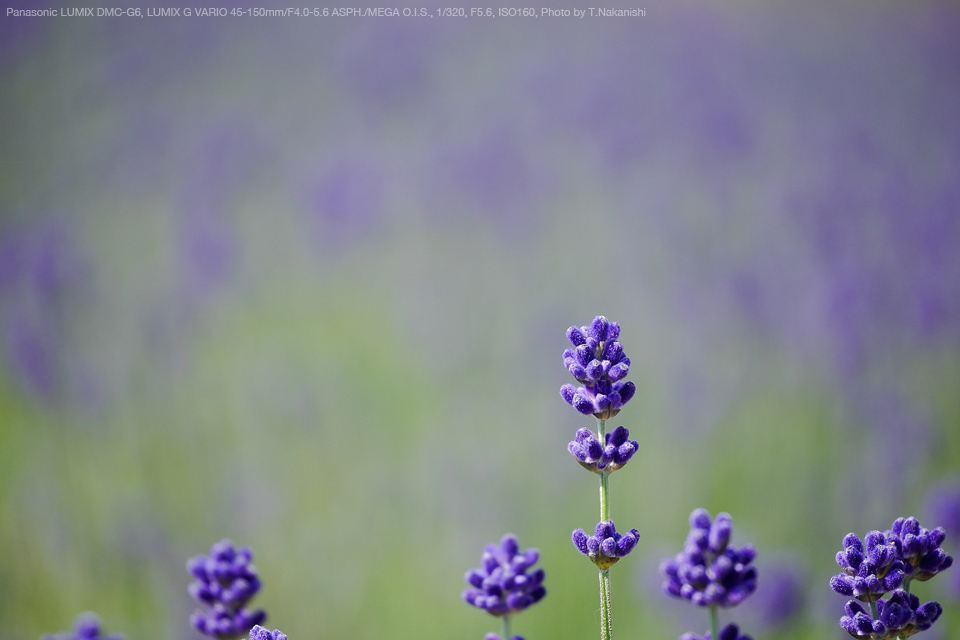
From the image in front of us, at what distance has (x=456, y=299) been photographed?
3025 mm

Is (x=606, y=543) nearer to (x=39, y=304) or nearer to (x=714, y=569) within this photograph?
(x=714, y=569)

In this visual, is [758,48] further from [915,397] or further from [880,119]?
[915,397]

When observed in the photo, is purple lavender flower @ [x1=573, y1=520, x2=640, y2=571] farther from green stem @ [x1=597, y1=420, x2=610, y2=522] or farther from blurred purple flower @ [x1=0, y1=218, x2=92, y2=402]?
blurred purple flower @ [x1=0, y1=218, x2=92, y2=402]

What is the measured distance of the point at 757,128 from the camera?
358 centimetres

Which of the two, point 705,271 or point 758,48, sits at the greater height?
point 758,48

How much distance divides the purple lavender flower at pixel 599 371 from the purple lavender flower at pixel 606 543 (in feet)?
0.34

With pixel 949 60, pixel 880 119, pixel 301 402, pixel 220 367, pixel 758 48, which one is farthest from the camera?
pixel 758 48

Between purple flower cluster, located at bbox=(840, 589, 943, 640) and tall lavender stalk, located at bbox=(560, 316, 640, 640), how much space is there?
0.20 m

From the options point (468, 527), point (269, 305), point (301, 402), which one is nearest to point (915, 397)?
point (468, 527)

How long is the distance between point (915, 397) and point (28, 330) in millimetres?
2548

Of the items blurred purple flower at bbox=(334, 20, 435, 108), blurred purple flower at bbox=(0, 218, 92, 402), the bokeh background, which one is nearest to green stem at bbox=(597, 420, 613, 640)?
the bokeh background

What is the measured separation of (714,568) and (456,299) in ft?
7.88

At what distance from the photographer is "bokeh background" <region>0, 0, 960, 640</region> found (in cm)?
214

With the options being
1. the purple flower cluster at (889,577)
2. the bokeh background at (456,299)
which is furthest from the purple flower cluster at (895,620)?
the bokeh background at (456,299)
